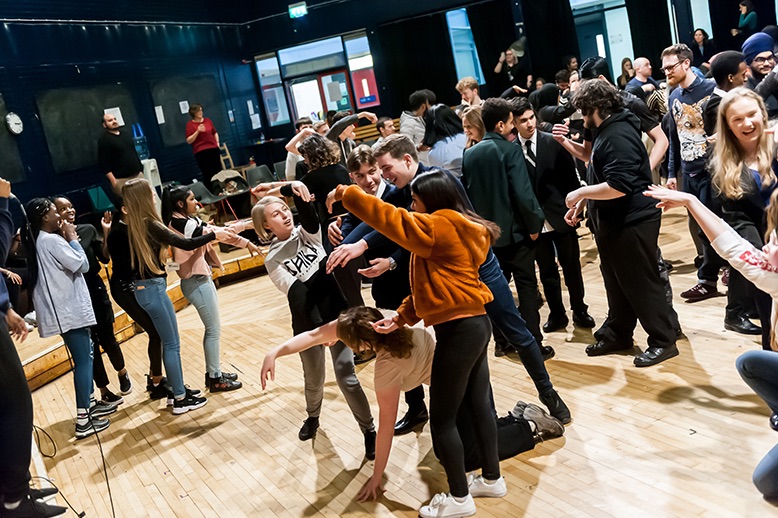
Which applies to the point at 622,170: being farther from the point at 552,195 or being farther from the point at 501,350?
the point at 501,350

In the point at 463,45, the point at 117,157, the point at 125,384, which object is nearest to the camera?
the point at 125,384

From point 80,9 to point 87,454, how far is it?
8.38 m

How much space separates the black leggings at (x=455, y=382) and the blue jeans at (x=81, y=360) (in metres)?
2.85

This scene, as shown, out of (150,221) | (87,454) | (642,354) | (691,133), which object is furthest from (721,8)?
(87,454)

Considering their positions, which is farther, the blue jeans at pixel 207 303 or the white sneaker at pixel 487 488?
the blue jeans at pixel 207 303

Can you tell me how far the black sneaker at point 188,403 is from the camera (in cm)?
509

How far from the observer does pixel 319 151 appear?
457cm

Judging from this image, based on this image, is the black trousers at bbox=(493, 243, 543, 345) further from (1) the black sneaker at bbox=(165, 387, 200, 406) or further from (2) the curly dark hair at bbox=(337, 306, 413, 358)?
(1) the black sneaker at bbox=(165, 387, 200, 406)

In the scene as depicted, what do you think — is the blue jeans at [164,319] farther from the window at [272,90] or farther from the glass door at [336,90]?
the window at [272,90]

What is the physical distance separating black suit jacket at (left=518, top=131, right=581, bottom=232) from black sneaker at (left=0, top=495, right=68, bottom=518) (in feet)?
10.7

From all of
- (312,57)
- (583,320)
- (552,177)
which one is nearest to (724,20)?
(312,57)

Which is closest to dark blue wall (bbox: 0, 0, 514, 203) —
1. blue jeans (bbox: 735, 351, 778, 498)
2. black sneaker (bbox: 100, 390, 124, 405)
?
black sneaker (bbox: 100, 390, 124, 405)

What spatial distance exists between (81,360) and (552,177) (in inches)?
129

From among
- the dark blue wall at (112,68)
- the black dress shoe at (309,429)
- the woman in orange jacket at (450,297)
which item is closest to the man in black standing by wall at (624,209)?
the woman in orange jacket at (450,297)
